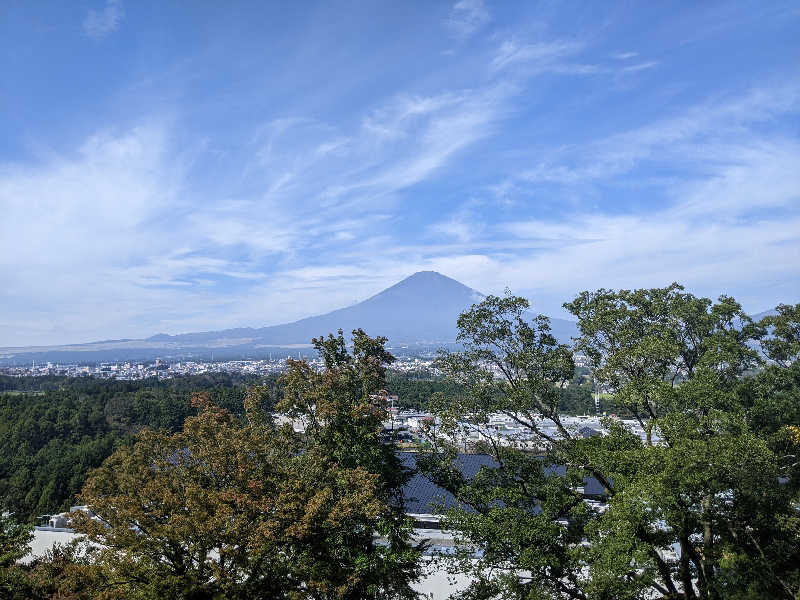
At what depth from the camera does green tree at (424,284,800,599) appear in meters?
6.55

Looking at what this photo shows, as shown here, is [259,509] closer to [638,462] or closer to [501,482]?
[501,482]

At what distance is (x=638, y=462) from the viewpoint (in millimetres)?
7137

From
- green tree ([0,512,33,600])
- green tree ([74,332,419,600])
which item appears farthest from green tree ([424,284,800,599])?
green tree ([0,512,33,600])

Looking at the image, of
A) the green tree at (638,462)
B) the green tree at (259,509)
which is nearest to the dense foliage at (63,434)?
the green tree at (259,509)

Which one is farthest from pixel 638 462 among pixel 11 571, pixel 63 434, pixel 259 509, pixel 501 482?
pixel 63 434

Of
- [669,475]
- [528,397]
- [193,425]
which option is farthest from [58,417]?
[669,475]

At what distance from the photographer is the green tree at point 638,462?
655 cm

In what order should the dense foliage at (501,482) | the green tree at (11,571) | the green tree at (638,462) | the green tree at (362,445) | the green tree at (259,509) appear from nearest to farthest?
the green tree at (638,462)
the dense foliage at (501,482)
the green tree at (259,509)
the green tree at (11,571)
the green tree at (362,445)

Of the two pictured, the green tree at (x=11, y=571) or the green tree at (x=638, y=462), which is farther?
the green tree at (x=11, y=571)

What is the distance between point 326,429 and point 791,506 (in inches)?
300

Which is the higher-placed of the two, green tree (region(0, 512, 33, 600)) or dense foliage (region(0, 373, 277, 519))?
green tree (region(0, 512, 33, 600))

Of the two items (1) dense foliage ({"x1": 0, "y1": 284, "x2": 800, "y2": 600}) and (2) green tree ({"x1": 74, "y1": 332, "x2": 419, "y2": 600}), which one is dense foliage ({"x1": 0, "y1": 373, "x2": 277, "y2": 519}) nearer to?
(2) green tree ({"x1": 74, "y1": 332, "x2": 419, "y2": 600})

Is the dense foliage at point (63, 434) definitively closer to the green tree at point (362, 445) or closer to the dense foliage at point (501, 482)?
the green tree at point (362, 445)

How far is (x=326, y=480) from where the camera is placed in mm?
9008
